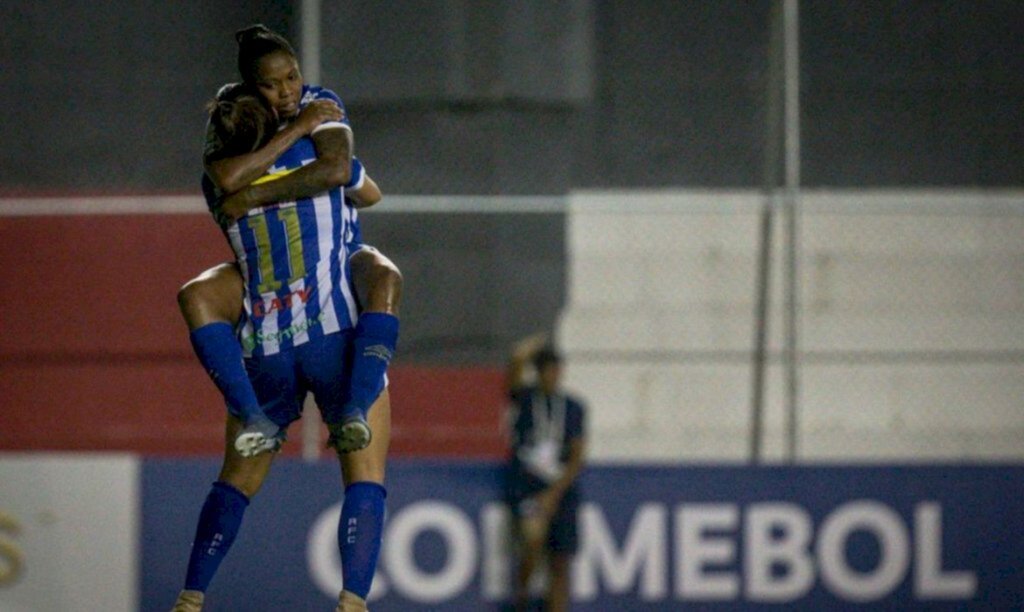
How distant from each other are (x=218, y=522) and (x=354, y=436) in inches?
21.2

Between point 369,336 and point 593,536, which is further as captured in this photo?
point 593,536

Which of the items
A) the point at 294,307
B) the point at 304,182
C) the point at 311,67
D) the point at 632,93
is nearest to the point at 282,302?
the point at 294,307

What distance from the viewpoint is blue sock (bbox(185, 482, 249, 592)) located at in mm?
4238

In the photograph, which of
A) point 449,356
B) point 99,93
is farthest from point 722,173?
point 99,93

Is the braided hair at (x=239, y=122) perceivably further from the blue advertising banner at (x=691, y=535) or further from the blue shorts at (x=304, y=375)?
the blue advertising banner at (x=691, y=535)

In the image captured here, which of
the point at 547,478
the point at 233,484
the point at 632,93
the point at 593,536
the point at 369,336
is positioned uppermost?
the point at 632,93

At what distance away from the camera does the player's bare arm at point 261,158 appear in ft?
13.0

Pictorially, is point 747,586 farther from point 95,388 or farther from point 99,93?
point 99,93

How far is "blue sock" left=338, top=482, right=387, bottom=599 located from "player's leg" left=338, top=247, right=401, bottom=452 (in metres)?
0.16

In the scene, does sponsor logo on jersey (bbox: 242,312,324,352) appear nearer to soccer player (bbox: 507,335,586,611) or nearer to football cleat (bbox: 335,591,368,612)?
football cleat (bbox: 335,591,368,612)

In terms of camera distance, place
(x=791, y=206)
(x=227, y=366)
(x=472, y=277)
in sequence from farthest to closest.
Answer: (x=472, y=277), (x=791, y=206), (x=227, y=366)

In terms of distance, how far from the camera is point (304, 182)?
405cm

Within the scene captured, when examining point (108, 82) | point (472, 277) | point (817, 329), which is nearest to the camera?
point (472, 277)

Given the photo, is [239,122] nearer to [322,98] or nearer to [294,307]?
[322,98]
